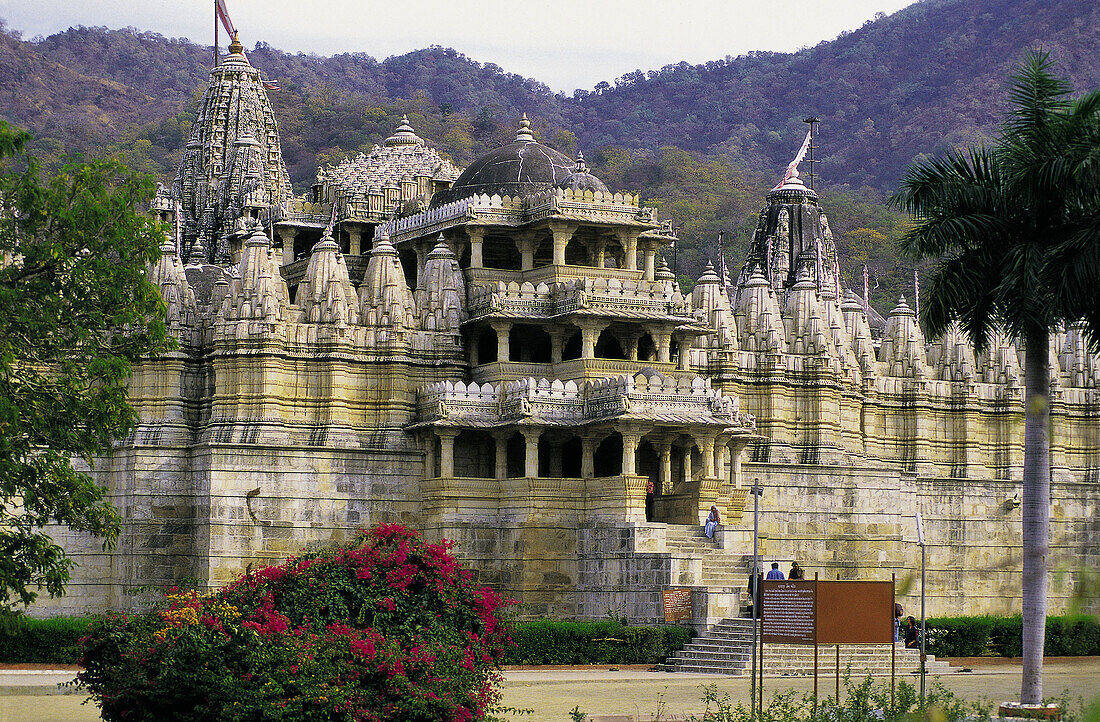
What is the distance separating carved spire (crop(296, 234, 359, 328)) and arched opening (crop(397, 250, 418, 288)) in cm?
453

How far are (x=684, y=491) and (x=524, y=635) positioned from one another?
894 centimetres

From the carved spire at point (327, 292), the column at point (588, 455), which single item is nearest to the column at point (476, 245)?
the carved spire at point (327, 292)

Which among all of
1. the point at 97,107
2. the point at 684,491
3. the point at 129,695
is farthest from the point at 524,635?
the point at 97,107

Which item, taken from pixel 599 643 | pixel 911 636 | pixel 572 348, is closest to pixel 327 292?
pixel 572 348

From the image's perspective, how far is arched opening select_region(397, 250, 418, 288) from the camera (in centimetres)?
5662

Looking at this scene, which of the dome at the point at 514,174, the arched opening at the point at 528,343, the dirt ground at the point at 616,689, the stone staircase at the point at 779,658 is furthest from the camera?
the dome at the point at 514,174

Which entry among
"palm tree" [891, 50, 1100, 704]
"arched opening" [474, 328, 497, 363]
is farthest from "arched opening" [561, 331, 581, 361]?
"palm tree" [891, 50, 1100, 704]

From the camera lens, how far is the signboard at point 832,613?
3194cm

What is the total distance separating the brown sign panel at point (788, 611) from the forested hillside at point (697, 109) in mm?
79459

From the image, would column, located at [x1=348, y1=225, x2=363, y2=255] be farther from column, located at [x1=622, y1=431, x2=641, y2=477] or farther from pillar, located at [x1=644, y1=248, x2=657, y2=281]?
column, located at [x1=622, y1=431, x2=641, y2=477]

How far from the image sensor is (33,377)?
3347cm

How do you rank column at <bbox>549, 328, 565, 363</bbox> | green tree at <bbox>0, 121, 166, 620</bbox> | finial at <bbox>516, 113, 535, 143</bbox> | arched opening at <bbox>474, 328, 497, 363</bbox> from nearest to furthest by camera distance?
1. green tree at <bbox>0, 121, 166, 620</bbox>
2. column at <bbox>549, 328, 565, 363</bbox>
3. arched opening at <bbox>474, 328, 497, 363</bbox>
4. finial at <bbox>516, 113, 535, 143</bbox>

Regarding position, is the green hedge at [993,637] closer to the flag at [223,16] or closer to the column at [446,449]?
the column at [446,449]

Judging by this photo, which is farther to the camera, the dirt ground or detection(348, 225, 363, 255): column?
detection(348, 225, 363, 255): column
